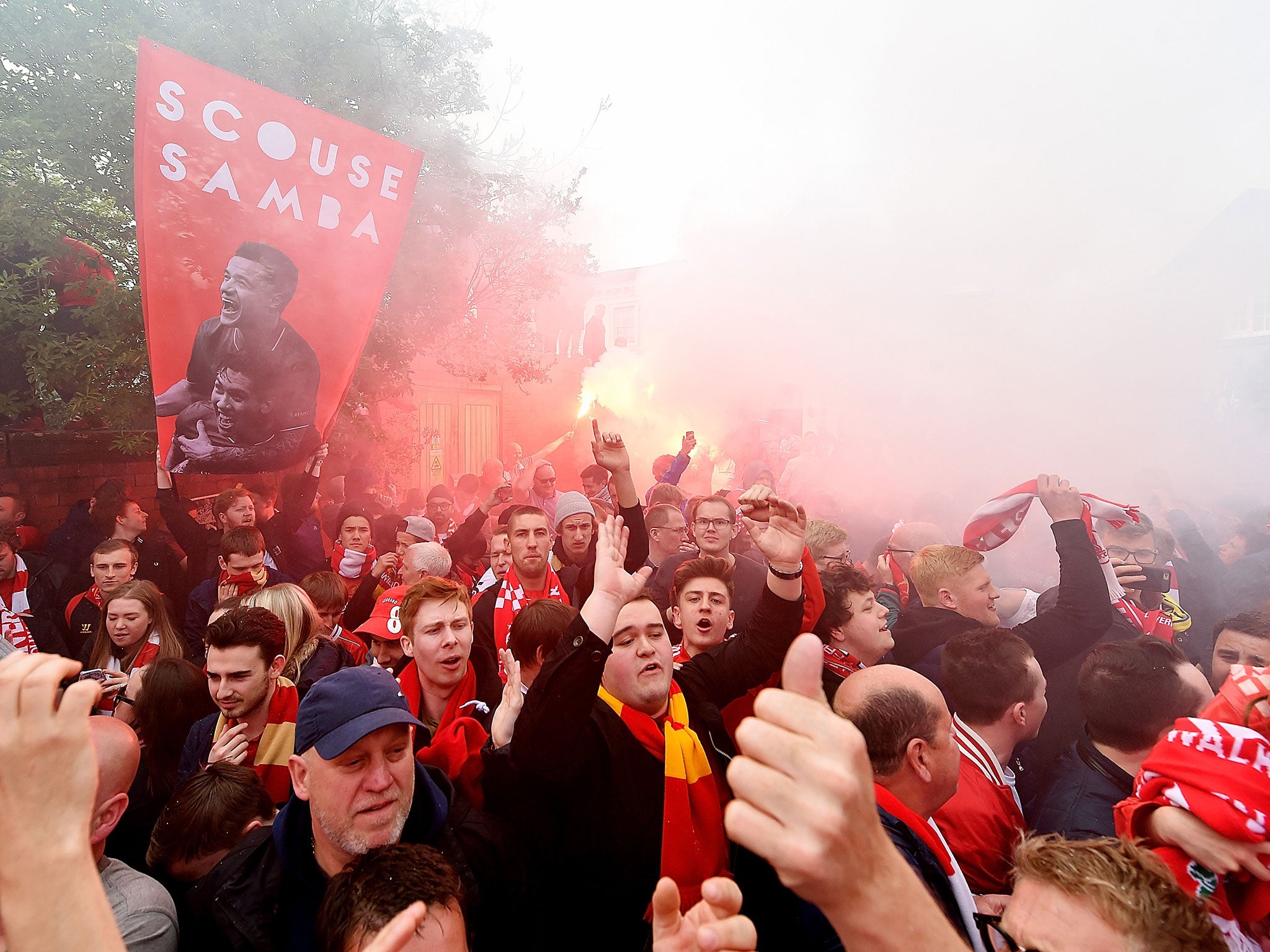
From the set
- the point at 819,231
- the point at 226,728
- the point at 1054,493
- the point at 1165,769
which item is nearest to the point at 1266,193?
the point at 819,231

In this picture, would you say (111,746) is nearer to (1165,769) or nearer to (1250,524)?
(1165,769)

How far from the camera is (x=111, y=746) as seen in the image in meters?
1.81

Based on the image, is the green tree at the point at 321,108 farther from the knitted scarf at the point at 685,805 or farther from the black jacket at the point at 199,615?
the knitted scarf at the point at 685,805

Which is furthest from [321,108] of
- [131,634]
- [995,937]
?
[995,937]

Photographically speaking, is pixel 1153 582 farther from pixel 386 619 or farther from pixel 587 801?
pixel 386 619

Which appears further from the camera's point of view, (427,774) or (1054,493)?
(1054,493)

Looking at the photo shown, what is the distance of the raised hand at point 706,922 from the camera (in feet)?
2.46

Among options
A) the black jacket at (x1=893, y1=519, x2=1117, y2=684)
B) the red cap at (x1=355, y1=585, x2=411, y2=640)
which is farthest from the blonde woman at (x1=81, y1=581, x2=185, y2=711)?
the black jacket at (x1=893, y1=519, x2=1117, y2=684)

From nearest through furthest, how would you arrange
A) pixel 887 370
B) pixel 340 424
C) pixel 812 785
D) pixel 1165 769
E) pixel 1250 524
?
1. pixel 812 785
2. pixel 1165 769
3. pixel 1250 524
4. pixel 340 424
5. pixel 887 370

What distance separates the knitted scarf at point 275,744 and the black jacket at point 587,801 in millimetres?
873

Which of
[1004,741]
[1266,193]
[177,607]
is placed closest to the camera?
[1004,741]

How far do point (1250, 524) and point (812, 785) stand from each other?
645cm

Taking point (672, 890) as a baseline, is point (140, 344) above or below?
above

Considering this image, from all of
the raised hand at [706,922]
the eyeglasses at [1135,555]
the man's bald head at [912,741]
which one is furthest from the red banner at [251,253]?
the eyeglasses at [1135,555]
